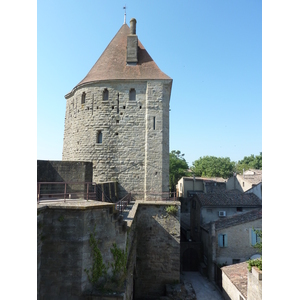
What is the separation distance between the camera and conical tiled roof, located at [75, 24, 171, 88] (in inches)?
588

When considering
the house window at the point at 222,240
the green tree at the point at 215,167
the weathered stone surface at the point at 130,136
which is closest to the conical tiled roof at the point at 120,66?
the weathered stone surface at the point at 130,136

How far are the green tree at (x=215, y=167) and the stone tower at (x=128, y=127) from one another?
34.6 metres

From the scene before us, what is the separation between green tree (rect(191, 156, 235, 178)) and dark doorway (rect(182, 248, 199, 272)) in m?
28.8

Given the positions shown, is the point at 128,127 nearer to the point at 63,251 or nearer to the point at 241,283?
the point at 63,251

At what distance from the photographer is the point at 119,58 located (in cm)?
1596

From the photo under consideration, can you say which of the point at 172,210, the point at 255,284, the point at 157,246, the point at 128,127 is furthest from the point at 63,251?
the point at 128,127

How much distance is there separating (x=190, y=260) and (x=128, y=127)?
12.5 m

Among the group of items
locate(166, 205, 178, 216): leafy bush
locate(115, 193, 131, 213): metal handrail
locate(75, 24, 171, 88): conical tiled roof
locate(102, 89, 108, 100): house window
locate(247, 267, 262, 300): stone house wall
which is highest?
locate(75, 24, 171, 88): conical tiled roof

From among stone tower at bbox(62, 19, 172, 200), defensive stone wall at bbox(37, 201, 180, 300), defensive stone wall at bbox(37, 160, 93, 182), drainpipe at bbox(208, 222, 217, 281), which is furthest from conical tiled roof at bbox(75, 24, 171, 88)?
drainpipe at bbox(208, 222, 217, 281)

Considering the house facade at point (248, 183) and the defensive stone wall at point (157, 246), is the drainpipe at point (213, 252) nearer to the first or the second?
the defensive stone wall at point (157, 246)

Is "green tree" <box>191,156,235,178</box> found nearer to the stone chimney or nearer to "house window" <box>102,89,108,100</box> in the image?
the stone chimney
